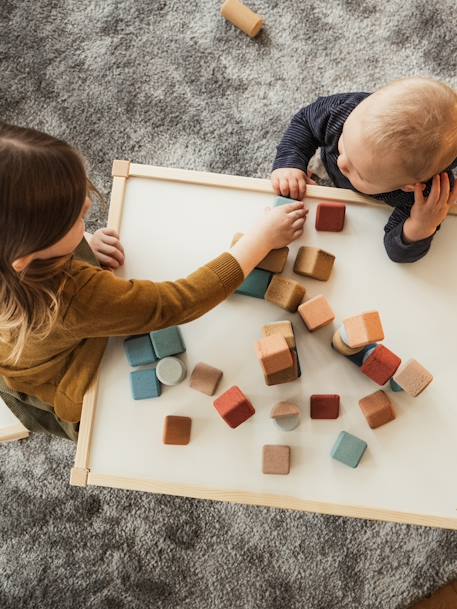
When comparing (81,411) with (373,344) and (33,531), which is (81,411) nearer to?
(373,344)

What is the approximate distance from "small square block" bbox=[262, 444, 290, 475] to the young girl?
0.23m

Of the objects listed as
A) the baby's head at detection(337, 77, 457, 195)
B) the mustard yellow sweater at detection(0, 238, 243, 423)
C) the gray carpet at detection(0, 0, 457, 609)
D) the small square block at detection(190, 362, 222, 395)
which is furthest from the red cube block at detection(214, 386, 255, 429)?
the gray carpet at detection(0, 0, 457, 609)

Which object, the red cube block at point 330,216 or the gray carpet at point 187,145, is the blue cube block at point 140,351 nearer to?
the red cube block at point 330,216

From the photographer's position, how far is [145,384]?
854 mm

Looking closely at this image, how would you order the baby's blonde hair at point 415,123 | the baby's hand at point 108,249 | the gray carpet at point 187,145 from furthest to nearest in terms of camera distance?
the gray carpet at point 187,145 < the baby's hand at point 108,249 < the baby's blonde hair at point 415,123

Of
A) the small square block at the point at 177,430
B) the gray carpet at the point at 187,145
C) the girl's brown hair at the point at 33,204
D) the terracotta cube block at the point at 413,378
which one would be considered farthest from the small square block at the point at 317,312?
the gray carpet at the point at 187,145

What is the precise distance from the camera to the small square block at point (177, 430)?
845 mm

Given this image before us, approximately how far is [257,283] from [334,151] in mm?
310

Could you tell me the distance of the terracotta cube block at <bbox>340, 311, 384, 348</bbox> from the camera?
0.78m

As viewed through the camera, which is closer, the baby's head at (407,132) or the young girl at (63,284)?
the young girl at (63,284)

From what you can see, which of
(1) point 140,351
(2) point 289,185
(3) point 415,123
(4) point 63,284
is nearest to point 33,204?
(4) point 63,284

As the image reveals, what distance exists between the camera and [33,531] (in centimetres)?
129

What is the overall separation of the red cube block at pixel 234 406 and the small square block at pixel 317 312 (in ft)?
0.48

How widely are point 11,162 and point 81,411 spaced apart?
41 centimetres
